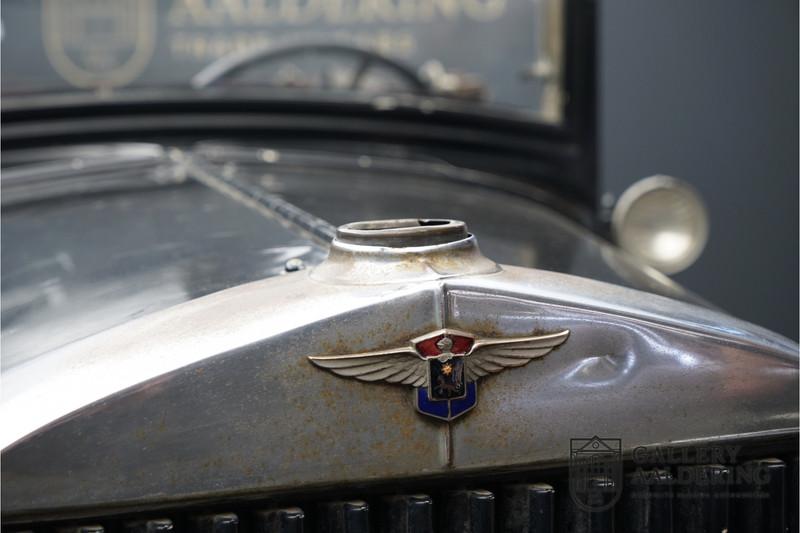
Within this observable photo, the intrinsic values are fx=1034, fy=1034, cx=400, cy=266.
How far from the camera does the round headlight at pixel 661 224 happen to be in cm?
175

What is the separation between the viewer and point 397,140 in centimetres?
195

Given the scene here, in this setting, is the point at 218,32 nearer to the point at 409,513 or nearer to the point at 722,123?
the point at 722,123

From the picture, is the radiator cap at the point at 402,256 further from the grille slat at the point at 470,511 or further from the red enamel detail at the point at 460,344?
the grille slat at the point at 470,511

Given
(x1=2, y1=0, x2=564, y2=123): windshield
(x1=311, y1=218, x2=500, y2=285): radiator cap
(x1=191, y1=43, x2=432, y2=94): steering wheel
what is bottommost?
(x1=311, y1=218, x2=500, y2=285): radiator cap

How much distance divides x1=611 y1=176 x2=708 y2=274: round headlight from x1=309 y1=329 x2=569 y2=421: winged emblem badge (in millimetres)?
1072

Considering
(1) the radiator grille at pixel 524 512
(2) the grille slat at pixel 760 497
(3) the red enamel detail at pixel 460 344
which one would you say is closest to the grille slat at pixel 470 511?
(1) the radiator grille at pixel 524 512

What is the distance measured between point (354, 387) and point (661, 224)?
3.94 feet

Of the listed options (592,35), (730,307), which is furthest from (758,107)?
(592,35)

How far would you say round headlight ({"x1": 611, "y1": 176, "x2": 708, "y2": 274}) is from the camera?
1750 mm

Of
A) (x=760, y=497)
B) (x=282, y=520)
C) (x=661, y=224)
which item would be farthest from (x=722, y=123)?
(x=282, y=520)

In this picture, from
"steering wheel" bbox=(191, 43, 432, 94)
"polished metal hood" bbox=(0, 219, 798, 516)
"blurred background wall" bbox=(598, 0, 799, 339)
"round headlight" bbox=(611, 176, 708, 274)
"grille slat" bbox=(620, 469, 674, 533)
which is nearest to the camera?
"polished metal hood" bbox=(0, 219, 798, 516)

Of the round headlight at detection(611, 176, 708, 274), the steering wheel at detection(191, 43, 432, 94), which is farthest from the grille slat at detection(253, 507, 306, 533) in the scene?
the steering wheel at detection(191, 43, 432, 94)

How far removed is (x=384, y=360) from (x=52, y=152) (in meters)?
1.33

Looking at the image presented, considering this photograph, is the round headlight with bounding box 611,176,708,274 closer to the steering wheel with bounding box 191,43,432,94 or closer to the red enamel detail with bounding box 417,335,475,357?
the steering wheel with bounding box 191,43,432,94
